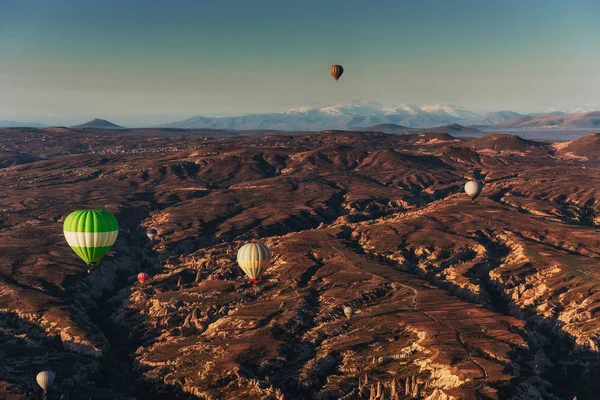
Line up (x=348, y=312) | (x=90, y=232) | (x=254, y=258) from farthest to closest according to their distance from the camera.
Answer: (x=348, y=312) < (x=254, y=258) < (x=90, y=232)

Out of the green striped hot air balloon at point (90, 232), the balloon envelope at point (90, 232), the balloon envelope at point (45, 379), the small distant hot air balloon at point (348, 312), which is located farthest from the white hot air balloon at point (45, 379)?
the small distant hot air balloon at point (348, 312)

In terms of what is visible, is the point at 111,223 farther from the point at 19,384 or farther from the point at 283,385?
the point at 283,385

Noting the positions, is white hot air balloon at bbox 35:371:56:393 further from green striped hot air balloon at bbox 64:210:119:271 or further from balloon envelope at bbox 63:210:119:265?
balloon envelope at bbox 63:210:119:265

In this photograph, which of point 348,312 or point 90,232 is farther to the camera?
point 348,312

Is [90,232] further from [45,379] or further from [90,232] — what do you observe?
[45,379]

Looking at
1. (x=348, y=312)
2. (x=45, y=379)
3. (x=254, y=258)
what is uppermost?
(x=254, y=258)

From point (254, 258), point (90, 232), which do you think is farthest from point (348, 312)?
point (90, 232)

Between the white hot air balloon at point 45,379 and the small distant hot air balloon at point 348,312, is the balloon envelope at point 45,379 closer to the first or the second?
the white hot air balloon at point 45,379
